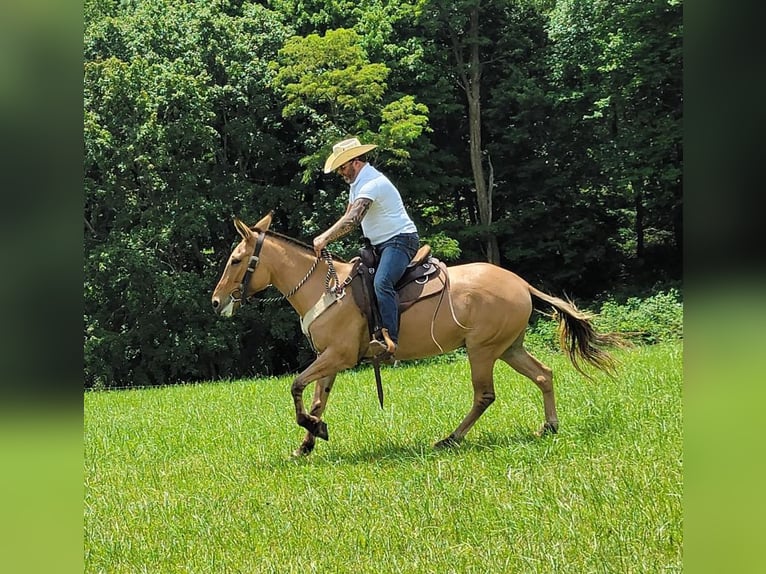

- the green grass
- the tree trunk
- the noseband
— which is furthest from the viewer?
the tree trunk

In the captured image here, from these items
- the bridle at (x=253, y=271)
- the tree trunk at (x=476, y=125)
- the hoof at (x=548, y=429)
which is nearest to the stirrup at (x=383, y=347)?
the bridle at (x=253, y=271)

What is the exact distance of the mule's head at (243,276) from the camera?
6969 millimetres

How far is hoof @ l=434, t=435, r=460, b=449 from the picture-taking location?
21.1 feet

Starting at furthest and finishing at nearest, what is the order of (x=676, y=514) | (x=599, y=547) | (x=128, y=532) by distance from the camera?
(x=128, y=532) → (x=676, y=514) → (x=599, y=547)

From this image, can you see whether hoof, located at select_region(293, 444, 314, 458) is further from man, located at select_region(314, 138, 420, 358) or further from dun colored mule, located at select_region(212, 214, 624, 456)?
man, located at select_region(314, 138, 420, 358)

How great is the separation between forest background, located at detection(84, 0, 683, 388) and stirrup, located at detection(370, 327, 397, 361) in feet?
51.5

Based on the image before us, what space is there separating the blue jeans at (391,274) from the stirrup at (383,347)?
0.05 metres

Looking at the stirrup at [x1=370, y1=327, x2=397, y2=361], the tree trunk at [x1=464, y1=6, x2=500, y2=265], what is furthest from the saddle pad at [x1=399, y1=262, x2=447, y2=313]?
the tree trunk at [x1=464, y1=6, x2=500, y2=265]

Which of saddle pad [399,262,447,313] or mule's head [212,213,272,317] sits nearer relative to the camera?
saddle pad [399,262,447,313]

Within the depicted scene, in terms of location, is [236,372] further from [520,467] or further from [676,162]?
[520,467]

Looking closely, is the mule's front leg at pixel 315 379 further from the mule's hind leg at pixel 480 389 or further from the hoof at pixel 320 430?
the mule's hind leg at pixel 480 389

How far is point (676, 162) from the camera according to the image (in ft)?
79.8
